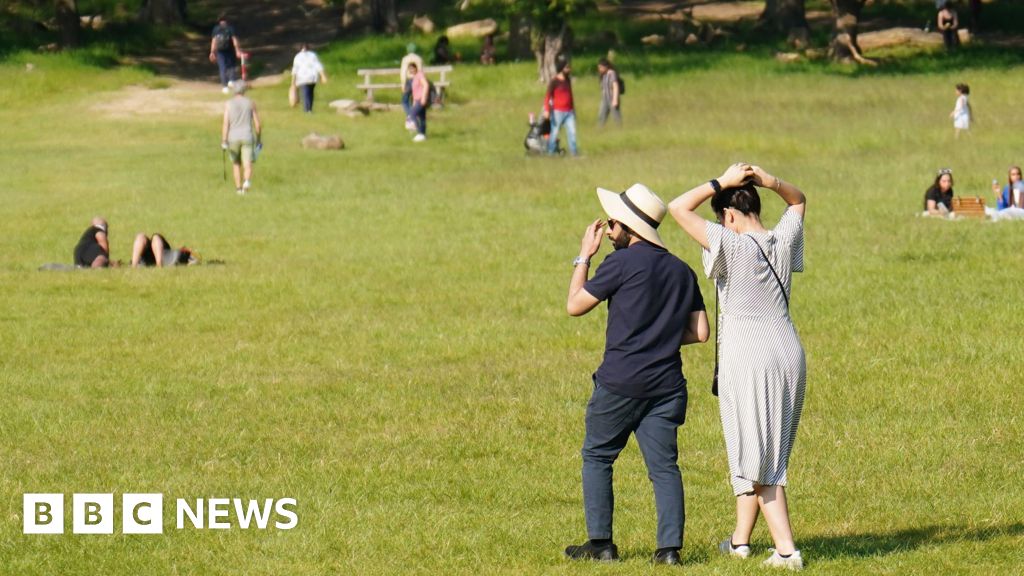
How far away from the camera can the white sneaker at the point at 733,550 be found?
27.3 ft

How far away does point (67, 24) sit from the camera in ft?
161

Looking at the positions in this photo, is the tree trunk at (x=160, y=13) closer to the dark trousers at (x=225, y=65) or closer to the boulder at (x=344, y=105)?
the dark trousers at (x=225, y=65)

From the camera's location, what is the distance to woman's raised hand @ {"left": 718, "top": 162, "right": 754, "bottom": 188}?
303 inches

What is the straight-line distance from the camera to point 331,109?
39.9 m

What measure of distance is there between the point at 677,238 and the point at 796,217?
47.7 ft

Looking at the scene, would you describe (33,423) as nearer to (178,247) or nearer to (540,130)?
(178,247)

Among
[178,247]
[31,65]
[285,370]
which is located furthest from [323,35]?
[285,370]

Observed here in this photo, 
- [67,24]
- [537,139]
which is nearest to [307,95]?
[537,139]

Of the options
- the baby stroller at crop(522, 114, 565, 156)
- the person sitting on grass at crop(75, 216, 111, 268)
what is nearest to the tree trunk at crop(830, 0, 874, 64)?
the baby stroller at crop(522, 114, 565, 156)

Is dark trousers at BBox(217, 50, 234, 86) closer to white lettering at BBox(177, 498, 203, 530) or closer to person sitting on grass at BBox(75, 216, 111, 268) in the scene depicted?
person sitting on grass at BBox(75, 216, 111, 268)

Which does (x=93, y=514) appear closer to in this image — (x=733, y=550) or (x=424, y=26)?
(x=733, y=550)

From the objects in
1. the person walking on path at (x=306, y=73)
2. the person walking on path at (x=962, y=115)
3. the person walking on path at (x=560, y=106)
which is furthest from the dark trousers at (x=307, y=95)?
the person walking on path at (x=962, y=115)

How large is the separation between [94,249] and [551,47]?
910 inches

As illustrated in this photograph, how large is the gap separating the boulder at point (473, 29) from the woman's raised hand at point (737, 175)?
4554 cm
